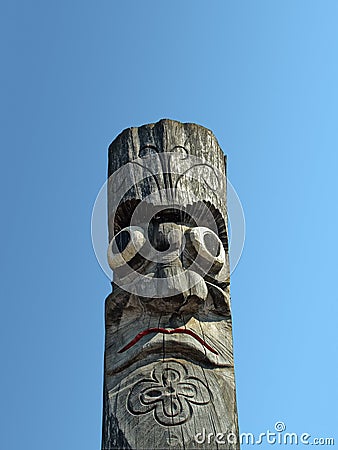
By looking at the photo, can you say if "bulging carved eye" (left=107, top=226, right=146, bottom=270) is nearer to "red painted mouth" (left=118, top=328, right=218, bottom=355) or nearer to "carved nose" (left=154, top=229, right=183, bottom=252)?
"carved nose" (left=154, top=229, right=183, bottom=252)

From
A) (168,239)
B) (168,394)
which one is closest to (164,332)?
(168,394)

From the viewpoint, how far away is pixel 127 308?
4992 millimetres

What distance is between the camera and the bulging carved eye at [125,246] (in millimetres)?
5121

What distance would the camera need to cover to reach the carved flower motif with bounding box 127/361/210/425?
14.4 ft

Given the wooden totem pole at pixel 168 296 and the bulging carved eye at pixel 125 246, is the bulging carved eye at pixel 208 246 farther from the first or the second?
the bulging carved eye at pixel 125 246

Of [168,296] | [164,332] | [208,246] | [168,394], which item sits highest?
[208,246]

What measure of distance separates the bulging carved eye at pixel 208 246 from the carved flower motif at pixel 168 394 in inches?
32.3

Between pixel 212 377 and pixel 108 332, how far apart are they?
2.56 feet

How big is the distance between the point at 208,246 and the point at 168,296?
60 centimetres

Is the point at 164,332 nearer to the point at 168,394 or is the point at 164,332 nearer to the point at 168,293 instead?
the point at 168,293

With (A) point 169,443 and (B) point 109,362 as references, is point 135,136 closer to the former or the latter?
(B) point 109,362

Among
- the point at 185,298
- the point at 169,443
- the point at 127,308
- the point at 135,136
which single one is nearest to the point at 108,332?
Result: the point at 127,308

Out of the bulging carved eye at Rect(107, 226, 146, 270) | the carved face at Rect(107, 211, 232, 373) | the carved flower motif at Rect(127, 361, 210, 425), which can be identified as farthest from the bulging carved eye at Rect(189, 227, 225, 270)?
the carved flower motif at Rect(127, 361, 210, 425)

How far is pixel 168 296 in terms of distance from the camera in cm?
481
